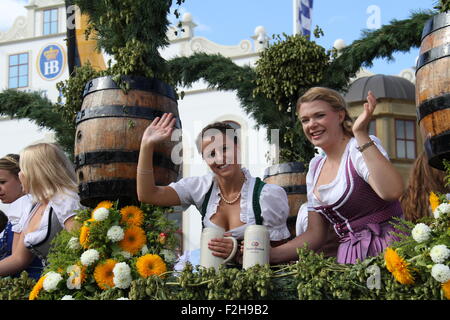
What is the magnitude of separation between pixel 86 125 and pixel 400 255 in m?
1.69

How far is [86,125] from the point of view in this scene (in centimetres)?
333

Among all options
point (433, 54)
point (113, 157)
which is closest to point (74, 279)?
point (113, 157)

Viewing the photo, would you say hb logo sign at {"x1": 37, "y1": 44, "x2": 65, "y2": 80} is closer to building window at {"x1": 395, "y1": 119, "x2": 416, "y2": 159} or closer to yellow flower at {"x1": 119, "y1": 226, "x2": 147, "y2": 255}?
building window at {"x1": 395, "y1": 119, "x2": 416, "y2": 159}

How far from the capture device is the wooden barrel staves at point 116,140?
10.6 ft

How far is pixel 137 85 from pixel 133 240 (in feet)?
2.50

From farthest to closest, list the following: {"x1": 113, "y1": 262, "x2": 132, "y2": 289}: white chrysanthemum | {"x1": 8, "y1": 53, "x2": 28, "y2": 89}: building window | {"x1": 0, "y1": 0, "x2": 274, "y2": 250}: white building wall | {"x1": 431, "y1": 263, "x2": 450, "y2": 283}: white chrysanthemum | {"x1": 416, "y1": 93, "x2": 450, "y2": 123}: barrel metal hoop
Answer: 1. {"x1": 8, "y1": 53, "x2": 28, "y2": 89}: building window
2. {"x1": 0, "y1": 0, "x2": 274, "y2": 250}: white building wall
3. {"x1": 113, "y1": 262, "x2": 132, "y2": 289}: white chrysanthemum
4. {"x1": 416, "y1": 93, "x2": 450, "y2": 123}: barrel metal hoop
5. {"x1": 431, "y1": 263, "x2": 450, "y2": 283}: white chrysanthemum

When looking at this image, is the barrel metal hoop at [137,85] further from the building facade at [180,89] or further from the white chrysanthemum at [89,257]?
the building facade at [180,89]

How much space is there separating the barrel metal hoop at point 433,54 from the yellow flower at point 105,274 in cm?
144

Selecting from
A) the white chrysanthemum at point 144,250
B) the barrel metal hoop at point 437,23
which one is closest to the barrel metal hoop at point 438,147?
the barrel metal hoop at point 437,23

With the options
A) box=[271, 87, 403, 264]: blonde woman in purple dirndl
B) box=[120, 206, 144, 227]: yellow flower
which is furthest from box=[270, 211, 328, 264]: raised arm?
box=[120, 206, 144, 227]: yellow flower

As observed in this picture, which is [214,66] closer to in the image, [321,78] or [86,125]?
[321,78]

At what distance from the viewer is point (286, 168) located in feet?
16.6

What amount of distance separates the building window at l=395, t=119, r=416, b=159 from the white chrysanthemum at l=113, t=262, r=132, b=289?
15817 mm

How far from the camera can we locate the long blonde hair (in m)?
3.40
